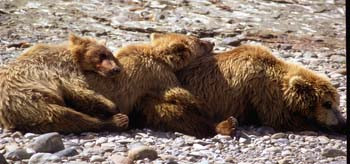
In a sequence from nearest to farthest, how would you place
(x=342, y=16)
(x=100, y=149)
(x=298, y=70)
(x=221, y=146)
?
(x=100, y=149)
(x=221, y=146)
(x=298, y=70)
(x=342, y=16)

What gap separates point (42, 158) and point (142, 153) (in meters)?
0.76

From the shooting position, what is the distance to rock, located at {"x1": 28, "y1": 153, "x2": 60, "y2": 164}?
575 cm

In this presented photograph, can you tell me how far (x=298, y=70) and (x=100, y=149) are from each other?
242 centimetres

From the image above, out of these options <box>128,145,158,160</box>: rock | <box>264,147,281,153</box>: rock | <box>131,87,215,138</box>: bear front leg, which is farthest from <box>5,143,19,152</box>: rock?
<box>264,147,281,153</box>: rock

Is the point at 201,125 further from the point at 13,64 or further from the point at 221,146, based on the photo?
the point at 13,64

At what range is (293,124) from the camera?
760cm

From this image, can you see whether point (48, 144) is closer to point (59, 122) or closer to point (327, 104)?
point (59, 122)

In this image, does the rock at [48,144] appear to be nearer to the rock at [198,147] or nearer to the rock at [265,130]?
the rock at [198,147]

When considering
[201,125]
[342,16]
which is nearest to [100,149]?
[201,125]

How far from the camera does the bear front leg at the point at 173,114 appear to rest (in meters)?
7.14

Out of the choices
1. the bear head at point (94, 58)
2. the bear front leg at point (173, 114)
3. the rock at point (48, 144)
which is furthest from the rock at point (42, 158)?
the bear front leg at point (173, 114)

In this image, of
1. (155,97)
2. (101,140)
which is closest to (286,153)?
(155,97)

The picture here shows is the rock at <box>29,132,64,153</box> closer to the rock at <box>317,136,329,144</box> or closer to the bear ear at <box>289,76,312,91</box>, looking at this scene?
the rock at <box>317,136,329,144</box>

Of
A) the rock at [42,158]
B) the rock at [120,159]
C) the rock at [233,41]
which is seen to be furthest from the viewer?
the rock at [233,41]
